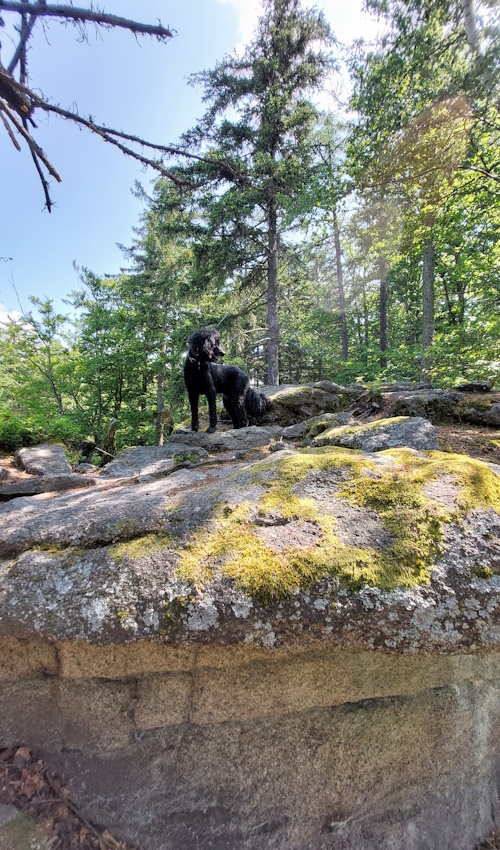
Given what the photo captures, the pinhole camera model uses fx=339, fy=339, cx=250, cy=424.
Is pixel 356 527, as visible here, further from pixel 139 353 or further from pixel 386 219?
pixel 139 353

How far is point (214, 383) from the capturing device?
5629mm

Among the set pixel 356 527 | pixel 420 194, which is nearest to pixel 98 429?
pixel 420 194

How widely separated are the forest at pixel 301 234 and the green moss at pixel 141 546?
3.32 m

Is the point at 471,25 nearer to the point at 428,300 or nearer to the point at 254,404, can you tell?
the point at 428,300

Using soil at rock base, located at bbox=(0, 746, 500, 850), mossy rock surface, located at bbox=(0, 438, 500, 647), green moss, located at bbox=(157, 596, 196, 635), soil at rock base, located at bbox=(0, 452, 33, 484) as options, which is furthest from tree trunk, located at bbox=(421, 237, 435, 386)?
soil at rock base, located at bbox=(0, 746, 500, 850)

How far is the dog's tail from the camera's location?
6.27m

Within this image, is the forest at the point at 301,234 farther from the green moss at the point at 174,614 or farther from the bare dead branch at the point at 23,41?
the green moss at the point at 174,614

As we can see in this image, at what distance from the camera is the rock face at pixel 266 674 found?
58.7 inches

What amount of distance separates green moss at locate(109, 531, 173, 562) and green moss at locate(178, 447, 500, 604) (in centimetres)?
15

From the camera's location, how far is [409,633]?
4.62 ft

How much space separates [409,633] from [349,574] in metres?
0.31

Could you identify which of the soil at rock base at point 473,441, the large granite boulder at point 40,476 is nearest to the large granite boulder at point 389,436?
the soil at rock base at point 473,441

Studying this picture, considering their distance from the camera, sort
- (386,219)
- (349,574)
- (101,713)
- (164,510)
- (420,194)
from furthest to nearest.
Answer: (386,219)
(420,194)
(164,510)
(101,713)
(349,574)

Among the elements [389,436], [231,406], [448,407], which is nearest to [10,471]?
[231,406]
